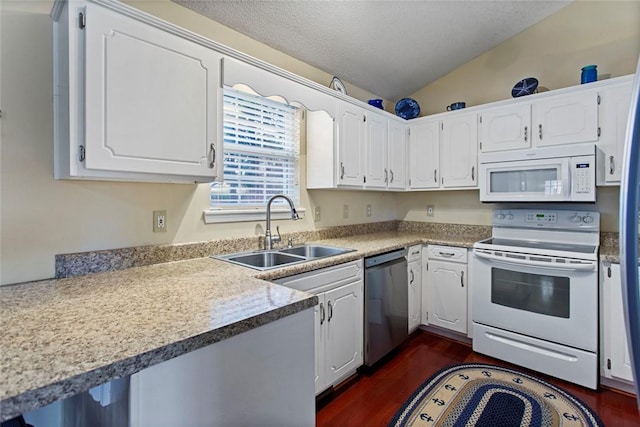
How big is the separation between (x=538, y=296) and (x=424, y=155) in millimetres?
1646

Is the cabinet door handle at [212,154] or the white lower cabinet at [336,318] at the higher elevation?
the cabinet door handle at [212,154]

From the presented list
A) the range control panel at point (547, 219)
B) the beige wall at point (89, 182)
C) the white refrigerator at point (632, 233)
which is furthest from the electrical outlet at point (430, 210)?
the white refrigerator at point (632, 233)

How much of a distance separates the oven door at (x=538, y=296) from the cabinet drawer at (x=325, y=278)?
113 cm

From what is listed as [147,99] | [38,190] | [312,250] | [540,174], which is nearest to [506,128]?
[540,174]

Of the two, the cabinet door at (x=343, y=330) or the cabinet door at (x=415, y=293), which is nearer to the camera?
the cabinet door at (x=343, y=330)

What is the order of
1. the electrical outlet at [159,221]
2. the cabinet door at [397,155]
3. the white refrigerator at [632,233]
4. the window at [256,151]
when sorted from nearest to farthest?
the white refrigerator at [632,233], the electrical outlet at [159,221], the window at [256,151], the cabinet door at [397,155]

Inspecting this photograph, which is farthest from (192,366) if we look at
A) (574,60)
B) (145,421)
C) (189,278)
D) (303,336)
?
(574,60)

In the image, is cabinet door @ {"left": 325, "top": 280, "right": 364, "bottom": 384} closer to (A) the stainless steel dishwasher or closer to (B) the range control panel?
(A) the stainless steel dishwasher

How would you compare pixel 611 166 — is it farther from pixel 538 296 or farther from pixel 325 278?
pixel 325 278

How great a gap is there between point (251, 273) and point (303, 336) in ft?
1.66

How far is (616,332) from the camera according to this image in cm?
207

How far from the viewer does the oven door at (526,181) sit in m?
2.39

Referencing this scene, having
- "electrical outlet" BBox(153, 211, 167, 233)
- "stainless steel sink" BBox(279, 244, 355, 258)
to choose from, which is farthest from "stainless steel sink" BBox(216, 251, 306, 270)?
"electrical outlet" BBox(153, 211, 167, 233)

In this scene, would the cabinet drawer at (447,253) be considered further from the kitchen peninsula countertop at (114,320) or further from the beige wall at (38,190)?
the beige wall at (38,190)
